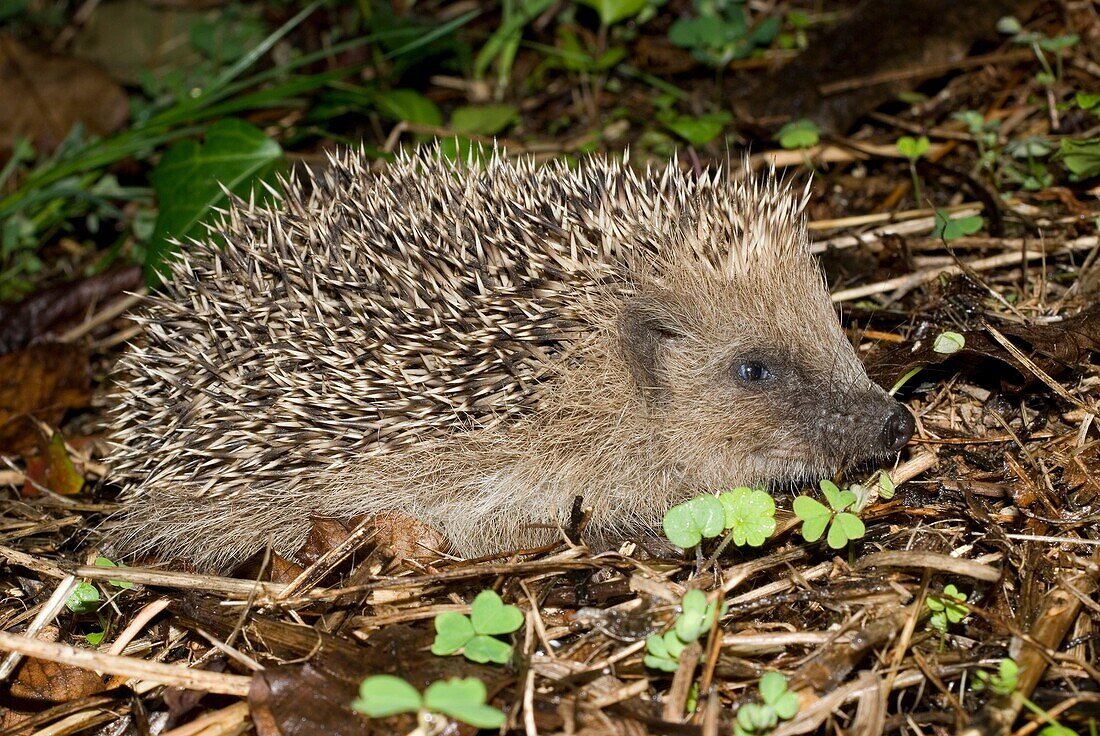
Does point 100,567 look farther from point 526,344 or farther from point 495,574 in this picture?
point 526,344

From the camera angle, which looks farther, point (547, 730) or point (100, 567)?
point (100, 567)

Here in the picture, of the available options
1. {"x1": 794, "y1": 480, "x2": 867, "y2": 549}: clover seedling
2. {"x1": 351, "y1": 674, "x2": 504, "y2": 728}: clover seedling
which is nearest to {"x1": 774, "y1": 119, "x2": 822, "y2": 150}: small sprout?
{"x1": 794, "y1": 480, "x2": 867, "y2": 549}: clover seedling

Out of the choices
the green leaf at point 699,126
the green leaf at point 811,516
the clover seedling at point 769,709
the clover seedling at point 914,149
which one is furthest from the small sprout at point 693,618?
the green leaf at point 699,126

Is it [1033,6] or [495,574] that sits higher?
[1033,6]

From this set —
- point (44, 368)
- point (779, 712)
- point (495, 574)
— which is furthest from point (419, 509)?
point (44, 368)

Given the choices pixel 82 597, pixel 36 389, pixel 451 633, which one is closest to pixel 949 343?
pixel 451 633

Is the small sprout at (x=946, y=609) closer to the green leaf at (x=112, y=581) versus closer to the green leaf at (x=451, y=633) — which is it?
the green leaf at (x=451, y=633)

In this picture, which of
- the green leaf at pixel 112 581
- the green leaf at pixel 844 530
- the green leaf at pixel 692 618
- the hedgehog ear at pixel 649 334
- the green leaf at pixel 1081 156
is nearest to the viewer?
the green leaf at pixel 692 618
